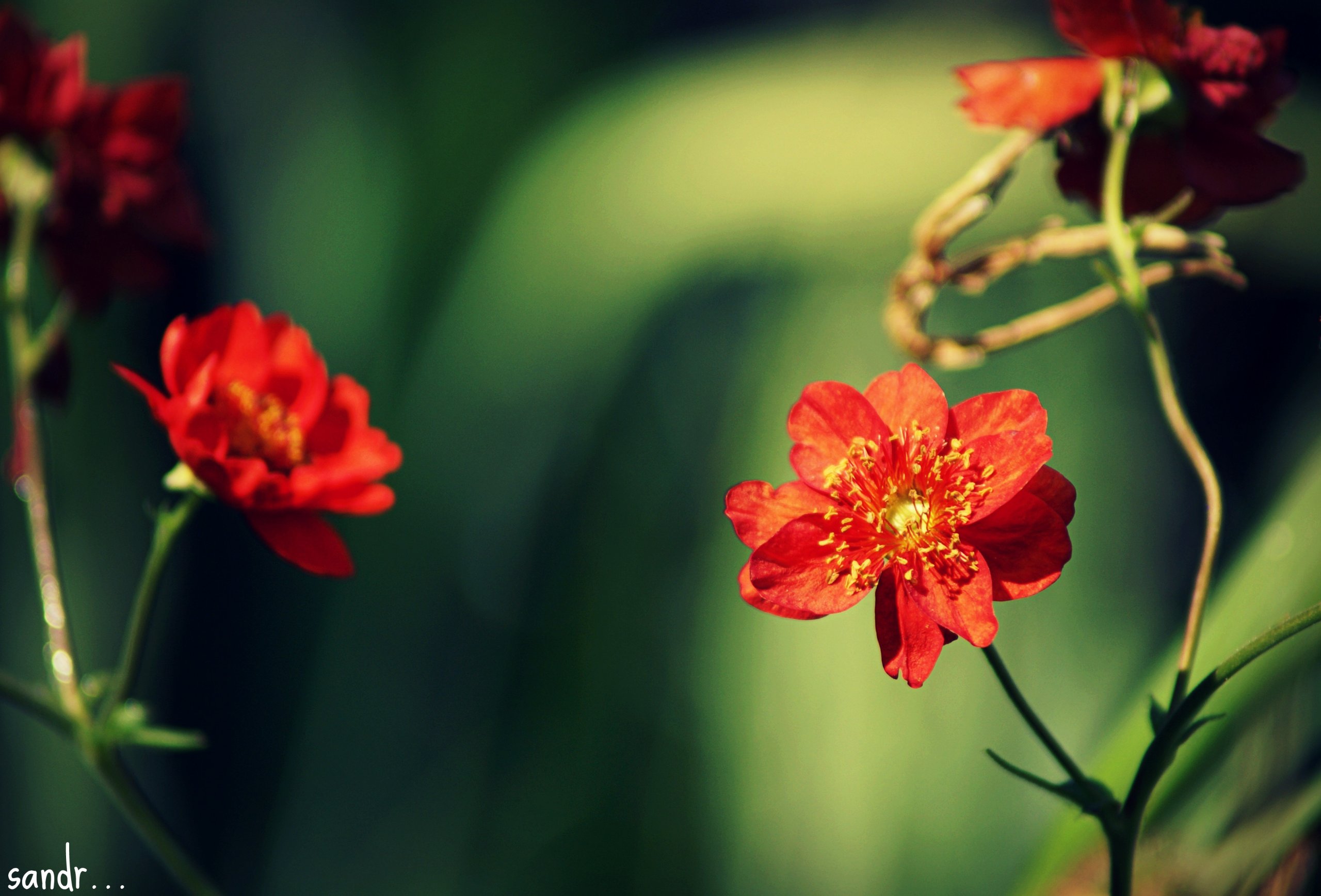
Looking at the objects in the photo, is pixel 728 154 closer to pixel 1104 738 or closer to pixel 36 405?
pixel 1104 738

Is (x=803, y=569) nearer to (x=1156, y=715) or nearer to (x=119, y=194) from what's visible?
(x=1156, y=715)

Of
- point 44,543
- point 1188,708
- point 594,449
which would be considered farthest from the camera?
point 594,449

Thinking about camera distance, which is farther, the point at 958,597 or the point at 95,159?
the point at 95,159

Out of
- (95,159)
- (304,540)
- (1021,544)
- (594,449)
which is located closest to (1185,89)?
(1021,544)

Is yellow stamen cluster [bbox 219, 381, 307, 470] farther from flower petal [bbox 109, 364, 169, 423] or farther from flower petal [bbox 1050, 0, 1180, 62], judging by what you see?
flower petal [bbox 1050, 0, 1180, 62]

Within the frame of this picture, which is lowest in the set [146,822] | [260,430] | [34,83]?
[146,822]

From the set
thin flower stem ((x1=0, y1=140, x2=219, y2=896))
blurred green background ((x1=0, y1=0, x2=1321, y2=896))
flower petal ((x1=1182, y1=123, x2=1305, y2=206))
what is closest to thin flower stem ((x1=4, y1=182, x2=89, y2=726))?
thin flower stem ((x1=0, y1=140, x2=219, y2=896))
